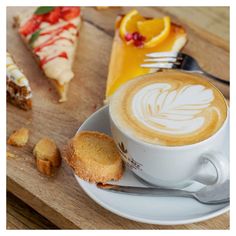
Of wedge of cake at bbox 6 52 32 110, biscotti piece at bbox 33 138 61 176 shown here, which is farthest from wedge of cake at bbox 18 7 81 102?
biscotti piece at bbox 33 138 61 176

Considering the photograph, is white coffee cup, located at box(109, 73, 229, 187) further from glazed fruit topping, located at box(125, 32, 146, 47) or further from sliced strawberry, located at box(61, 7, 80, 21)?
sliced strawberry, located at box(61, 7, 80, 21)

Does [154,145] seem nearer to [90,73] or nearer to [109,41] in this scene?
[90,73]

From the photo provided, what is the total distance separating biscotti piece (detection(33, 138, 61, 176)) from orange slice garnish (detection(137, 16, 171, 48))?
57 cm

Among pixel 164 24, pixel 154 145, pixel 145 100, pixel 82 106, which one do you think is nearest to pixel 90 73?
pixel 82 106

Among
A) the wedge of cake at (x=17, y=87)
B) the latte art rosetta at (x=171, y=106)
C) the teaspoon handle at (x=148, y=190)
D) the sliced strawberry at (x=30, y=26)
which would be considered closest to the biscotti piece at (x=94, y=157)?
the teaspoon handle at (x=148, y=190)

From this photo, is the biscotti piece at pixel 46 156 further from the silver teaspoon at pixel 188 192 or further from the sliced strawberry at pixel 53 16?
the sliced strawberry at pixel 53 16

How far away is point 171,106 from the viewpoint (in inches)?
58.6

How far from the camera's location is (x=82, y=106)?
1.87 metres

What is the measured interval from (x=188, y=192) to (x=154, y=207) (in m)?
0.10

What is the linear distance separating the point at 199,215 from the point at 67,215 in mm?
358

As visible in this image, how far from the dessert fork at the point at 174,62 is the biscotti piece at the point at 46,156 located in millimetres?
473

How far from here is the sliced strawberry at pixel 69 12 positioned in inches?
86.0

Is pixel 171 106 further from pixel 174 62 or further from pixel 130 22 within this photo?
pixel 130 22

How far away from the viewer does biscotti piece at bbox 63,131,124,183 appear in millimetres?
1486
